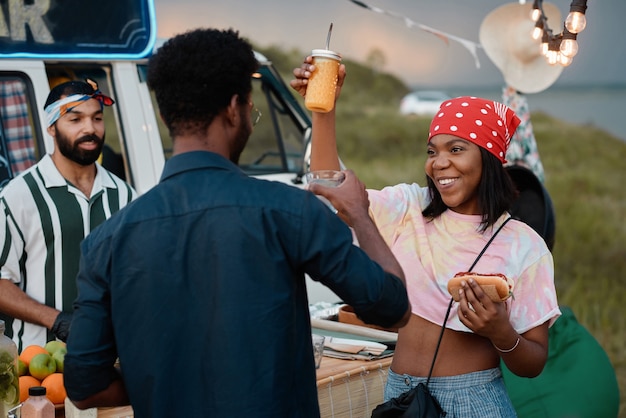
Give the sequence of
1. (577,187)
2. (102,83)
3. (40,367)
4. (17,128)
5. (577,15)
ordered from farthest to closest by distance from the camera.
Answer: (577,187)
(102,83)
(17,128)
(577,15)
(40,367)

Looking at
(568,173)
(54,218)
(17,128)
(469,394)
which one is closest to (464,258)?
(469,394)

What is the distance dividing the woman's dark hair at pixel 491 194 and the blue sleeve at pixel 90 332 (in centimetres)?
128

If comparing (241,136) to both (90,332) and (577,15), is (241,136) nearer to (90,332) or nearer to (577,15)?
(90,332)

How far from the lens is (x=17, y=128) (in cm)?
504

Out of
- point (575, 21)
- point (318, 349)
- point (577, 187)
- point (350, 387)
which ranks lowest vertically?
point (577, 187)

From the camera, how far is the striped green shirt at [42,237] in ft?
12.5

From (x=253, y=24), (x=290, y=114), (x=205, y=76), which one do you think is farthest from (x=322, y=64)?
(x=253, y=24)

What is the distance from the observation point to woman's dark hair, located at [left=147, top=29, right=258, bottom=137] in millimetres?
1940

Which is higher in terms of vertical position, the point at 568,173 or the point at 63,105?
the point at 63,105

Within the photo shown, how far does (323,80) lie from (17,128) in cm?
294

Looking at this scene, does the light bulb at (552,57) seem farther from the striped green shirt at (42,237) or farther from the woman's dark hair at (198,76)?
the woman's dark hair at (198,76)

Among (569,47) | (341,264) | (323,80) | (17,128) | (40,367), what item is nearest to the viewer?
(341,264)

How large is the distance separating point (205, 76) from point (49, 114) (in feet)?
7.94

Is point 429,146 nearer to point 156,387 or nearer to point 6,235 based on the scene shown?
point 156,387
